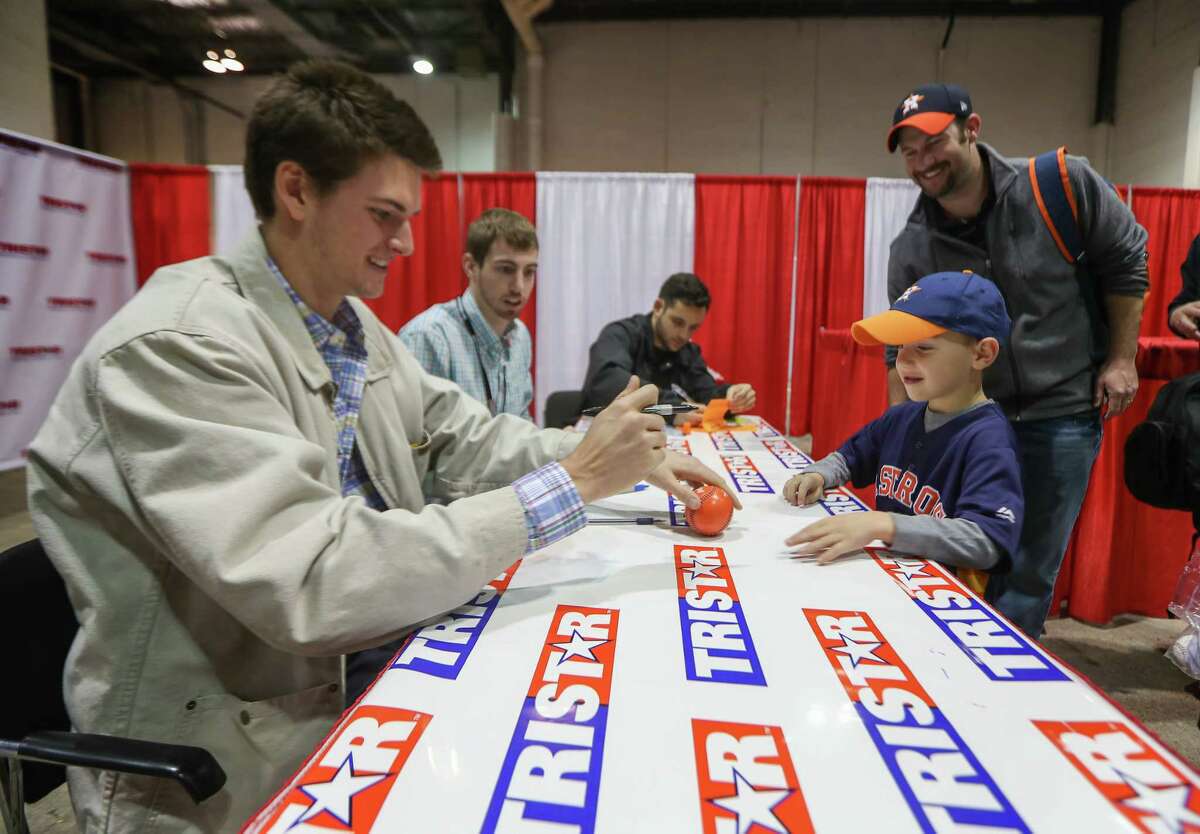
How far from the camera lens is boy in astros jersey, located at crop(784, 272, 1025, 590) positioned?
110cm

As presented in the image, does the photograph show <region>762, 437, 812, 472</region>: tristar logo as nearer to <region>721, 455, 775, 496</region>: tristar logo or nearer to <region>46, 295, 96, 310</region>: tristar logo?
<region>721, 455, 775, 496</region>: tristar logo

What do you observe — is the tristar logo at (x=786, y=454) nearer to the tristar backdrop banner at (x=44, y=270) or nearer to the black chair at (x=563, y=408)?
the black chair at (x=563, y=408)

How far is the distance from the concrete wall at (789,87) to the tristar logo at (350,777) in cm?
729

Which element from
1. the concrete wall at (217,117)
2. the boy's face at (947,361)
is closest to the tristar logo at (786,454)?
the boy's face at (947,361)

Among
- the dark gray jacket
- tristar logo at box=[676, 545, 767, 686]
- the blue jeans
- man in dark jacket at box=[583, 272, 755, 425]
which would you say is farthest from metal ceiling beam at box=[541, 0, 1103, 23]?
tristar logo at box=[676, 545, 767, 686]

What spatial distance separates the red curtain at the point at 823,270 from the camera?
5559 millimetres

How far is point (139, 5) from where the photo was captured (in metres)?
5.96

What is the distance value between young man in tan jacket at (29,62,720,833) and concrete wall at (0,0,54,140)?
528cm

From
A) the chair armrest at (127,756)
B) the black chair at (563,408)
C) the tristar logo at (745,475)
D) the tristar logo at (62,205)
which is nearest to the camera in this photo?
the chair armrest at (127,756)

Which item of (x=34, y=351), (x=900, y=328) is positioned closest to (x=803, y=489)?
(x=900, y=328)

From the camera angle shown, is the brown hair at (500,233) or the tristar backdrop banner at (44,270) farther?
the tristar backdrop banner at (44,270)

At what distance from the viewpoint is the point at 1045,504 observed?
1.71 m

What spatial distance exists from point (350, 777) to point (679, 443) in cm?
170

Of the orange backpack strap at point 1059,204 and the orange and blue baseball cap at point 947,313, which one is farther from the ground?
the orange backpack strap at point 1059,204
